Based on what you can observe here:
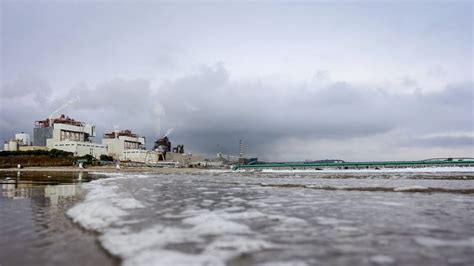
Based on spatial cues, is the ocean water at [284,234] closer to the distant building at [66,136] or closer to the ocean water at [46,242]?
the ocean water at [46,242]

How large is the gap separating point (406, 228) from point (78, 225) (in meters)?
7.37

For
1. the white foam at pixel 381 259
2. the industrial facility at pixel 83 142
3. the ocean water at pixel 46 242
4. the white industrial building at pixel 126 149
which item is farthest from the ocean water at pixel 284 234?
the white industrial building at pixel 126 149

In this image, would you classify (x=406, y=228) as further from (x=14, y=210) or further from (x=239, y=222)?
(x=14, y=210)

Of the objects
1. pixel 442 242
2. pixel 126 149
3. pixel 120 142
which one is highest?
pixel 120 142

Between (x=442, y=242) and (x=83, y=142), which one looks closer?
(x=442, y=242)

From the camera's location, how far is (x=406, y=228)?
22.9 feet

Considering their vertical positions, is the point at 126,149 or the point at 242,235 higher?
the point at 126,149

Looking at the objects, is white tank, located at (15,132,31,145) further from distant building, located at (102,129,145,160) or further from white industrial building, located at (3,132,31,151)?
distant building, located at (102,129,145,160)

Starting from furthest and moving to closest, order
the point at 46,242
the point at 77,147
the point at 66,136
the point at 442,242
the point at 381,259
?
the point at 66,136 < the point at 77,147 < the point at 46,242 < the point at 442,242 < the point at 381,259

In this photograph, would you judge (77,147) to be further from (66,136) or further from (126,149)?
(126,149)

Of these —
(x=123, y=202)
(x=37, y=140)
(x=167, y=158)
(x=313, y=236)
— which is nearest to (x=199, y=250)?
(x=313, y=236)

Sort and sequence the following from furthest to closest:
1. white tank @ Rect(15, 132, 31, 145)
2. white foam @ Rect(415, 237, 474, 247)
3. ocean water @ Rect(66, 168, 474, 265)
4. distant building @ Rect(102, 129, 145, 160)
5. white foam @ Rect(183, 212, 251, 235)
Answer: distant building @ Rect(102, 129, 145, 160)
white tank @ Rect(15, 132, 31, 145)
white foam @ Rect(183, 212, 251, 235)
white foam @ Rect(415, 237, 474, 247)
ocean water @ Rect(66, 168, 474, 265)

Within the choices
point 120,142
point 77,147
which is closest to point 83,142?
point 77,147

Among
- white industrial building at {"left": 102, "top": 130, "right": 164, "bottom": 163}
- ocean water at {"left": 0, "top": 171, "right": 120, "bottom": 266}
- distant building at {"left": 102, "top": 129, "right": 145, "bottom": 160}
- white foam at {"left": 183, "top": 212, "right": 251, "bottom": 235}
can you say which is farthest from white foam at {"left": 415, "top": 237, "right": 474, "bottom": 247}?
distant building at {"left": 102, "top": 129, "right": 145, "bottom": 160}
